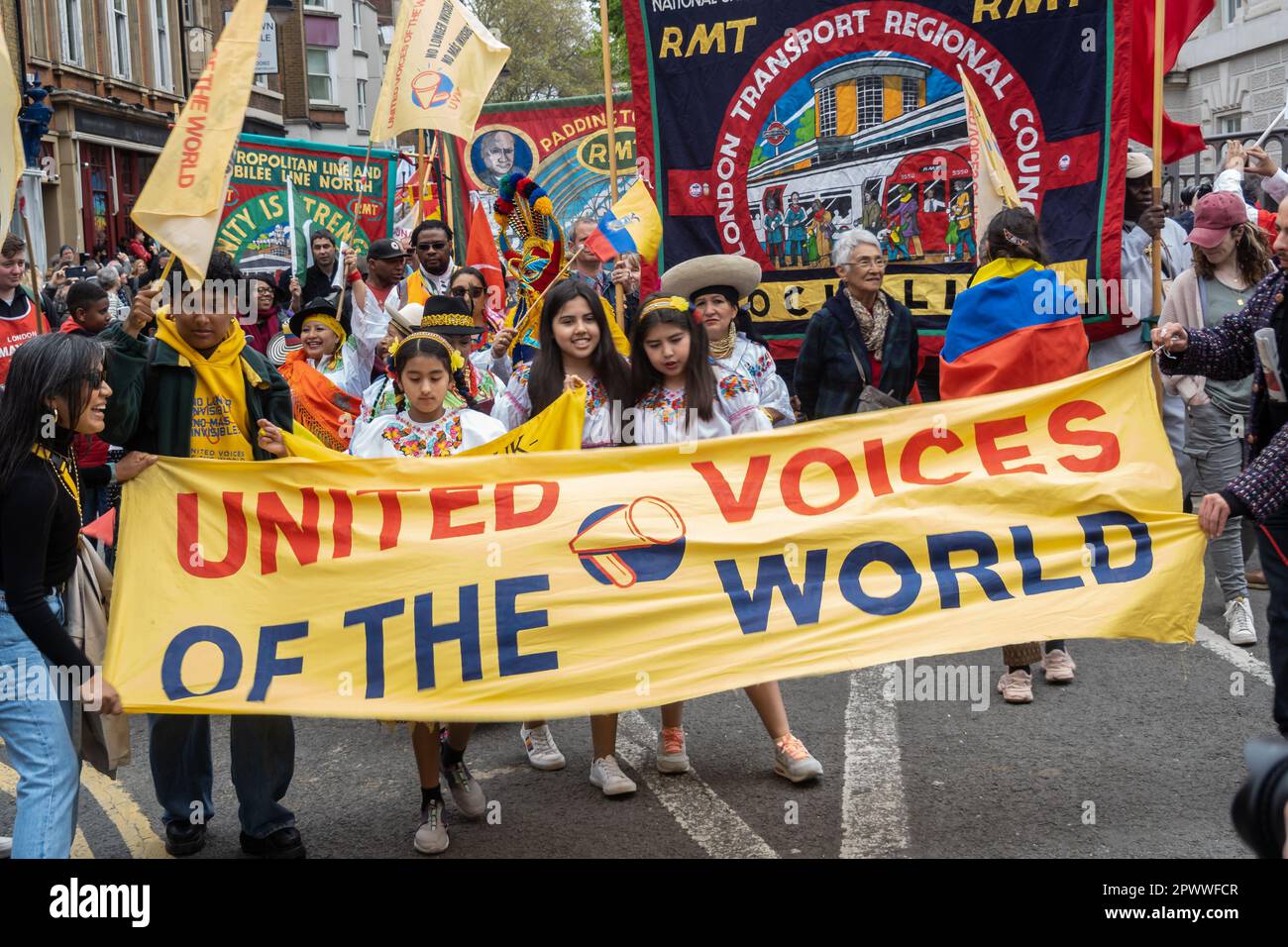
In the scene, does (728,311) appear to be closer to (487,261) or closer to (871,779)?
(871,779)

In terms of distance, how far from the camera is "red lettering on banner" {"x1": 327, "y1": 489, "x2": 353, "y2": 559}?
4.67 meters

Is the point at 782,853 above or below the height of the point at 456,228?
below

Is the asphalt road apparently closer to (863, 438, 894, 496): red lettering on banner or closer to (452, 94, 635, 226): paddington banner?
(863, 438, 894, 496): red lettering on banner

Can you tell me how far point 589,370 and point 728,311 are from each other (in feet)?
3.29

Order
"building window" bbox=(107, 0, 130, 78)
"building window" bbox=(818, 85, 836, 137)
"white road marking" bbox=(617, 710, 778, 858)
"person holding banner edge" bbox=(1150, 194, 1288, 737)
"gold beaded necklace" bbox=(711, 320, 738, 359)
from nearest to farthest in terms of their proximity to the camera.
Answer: "person holding banner edge" bbox=(1150, 194, 1288, 737), "white road marking" bbox=(617, 710, 778, 858), "gold beaded necklace" bbox=(711, 320, 738, 359), "building window" bbox=(818, 85, 836, 137), "building window" bbox=(107, 0, 130, 78)

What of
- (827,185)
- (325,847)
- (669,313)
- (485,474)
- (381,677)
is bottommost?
(325,847)

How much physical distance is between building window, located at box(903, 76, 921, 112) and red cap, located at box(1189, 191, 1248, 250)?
1476mm

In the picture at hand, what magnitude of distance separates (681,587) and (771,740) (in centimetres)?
148

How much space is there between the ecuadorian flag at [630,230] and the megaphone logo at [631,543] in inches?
81.5

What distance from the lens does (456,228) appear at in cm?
1273

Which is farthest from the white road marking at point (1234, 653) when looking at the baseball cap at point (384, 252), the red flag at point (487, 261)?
the baseball cap at point (384, 252)

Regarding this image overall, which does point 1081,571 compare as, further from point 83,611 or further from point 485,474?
point 83,611

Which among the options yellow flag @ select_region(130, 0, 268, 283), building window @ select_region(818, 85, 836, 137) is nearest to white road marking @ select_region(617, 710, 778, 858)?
yellow flag @ select_region(130, 0, 268, 283)
